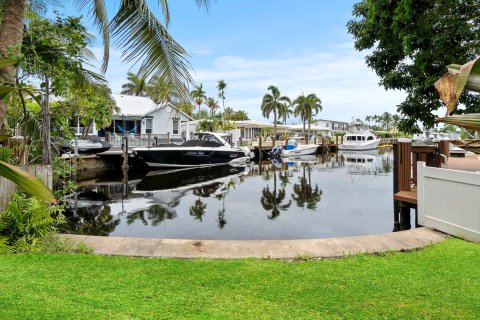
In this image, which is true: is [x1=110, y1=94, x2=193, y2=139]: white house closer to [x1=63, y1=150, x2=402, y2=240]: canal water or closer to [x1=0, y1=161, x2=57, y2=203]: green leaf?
[x1=63, y1=150, x2=402, y2=240]: canal water

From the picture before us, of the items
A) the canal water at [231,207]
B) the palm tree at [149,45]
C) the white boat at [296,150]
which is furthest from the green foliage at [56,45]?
the white boat at [296,150]

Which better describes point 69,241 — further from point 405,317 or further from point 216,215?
point 216,215

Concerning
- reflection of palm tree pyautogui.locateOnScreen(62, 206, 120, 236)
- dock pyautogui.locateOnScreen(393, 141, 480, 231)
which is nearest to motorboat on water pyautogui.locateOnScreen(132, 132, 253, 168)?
reflection of palm tree pyautogui.locateOnScreen(62, 206, 120, 236)

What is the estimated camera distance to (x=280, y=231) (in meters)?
9.08

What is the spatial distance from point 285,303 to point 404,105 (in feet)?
33.8

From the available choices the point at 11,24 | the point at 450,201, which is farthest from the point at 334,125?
the point at 11,24

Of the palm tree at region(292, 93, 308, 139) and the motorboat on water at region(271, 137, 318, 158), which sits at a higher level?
the palm tree at region(292, 93, 308, 139)

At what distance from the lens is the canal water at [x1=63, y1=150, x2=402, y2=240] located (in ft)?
30.0

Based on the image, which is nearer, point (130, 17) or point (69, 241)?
point (130, 17)

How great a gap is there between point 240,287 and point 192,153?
21082mm

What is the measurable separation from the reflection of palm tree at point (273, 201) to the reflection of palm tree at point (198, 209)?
213 centimetres

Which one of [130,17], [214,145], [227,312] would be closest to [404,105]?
[130,17]

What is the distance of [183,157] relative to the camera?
2433 cm

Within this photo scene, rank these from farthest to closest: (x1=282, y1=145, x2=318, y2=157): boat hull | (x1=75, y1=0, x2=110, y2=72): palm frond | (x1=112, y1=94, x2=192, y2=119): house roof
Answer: (x1=282, y1=145, x2=318, y2=157): boat hull → (x1=112, y1=94, x2=192, y2=119): house roof → (x1=75, y1=0, x2=110, y2=72): palm frond
